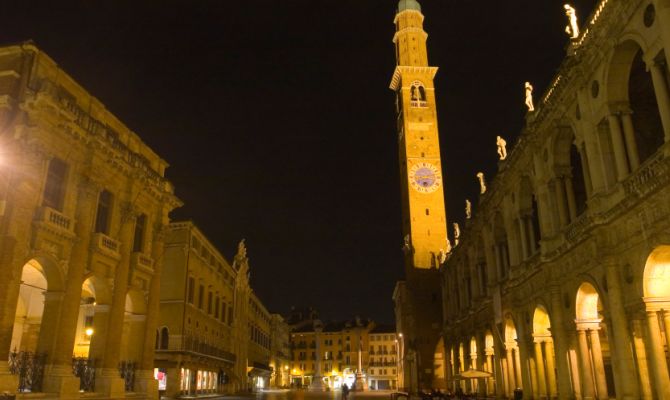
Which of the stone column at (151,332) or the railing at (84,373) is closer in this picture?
the railing at (84,373)

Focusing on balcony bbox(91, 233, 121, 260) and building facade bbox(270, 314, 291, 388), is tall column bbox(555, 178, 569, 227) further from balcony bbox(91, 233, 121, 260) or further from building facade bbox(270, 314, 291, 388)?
building facade bbox(270, 314, 291, 388)

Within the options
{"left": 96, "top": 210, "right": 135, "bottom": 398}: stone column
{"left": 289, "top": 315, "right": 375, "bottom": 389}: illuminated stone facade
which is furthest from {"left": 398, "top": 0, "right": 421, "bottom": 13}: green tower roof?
{"left": 289, "top": 315, "right": 375, "bottom": 389}: illuminated stone facade

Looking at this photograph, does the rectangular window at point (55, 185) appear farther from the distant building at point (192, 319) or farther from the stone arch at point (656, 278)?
the stone arch at point (656, 278)

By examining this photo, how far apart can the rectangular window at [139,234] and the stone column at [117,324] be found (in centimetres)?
204

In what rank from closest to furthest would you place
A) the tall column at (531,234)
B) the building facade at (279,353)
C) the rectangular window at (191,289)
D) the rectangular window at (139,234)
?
the tall column at (531,234), the rectangular window at (139,234), the rectangular window at (191,289), the building facade at (279,353)

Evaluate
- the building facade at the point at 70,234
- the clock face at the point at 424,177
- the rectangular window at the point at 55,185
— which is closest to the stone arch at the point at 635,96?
the building facade at the point at 70,234

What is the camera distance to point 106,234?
27.5 meters

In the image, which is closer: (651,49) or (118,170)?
(651,49)

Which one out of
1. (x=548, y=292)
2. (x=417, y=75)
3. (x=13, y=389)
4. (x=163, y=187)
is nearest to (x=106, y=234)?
(x=163, y=187)

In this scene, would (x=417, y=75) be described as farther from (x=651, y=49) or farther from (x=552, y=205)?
(x=651, y=49)

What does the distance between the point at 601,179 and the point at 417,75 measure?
52978mm

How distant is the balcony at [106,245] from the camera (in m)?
25.7

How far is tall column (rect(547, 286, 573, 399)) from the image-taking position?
22.9 metres

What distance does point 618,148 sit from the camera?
59.9ft
